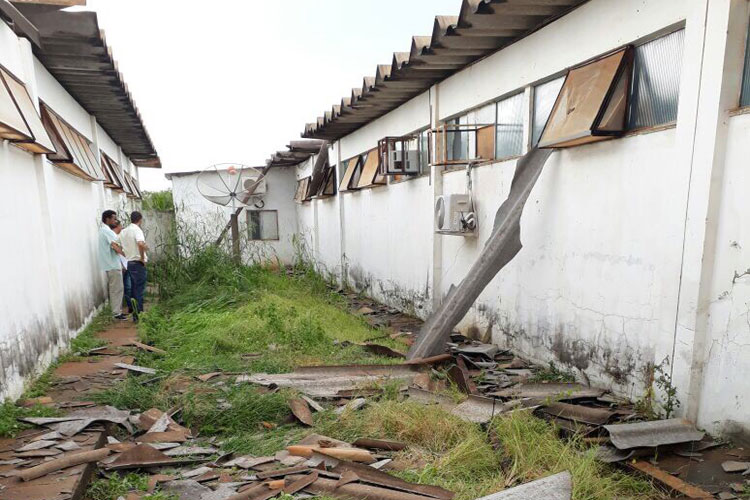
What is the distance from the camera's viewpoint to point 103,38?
627cm

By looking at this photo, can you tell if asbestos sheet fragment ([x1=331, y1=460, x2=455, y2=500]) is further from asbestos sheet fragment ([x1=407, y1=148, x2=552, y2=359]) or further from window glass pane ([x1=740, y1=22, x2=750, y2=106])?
window glass pane ([x1=740, y1=22, x2=750, y2=106])

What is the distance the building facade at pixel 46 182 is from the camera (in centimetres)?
478

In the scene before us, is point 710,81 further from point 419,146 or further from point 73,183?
point 73,183

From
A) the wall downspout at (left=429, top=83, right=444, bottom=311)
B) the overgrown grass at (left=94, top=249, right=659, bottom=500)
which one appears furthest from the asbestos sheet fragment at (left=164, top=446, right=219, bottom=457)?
the wall downspout at (left=429, top=83, right=444, bottom=311)

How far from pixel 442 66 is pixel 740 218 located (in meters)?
4.75

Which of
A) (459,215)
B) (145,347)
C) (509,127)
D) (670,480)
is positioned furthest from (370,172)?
(670,480)

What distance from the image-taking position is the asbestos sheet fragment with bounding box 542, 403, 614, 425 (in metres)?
3.94

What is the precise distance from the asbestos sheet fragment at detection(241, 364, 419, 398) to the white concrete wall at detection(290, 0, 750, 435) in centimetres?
177

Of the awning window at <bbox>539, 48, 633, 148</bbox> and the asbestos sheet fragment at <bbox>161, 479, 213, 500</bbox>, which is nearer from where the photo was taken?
the asbestos sheet fragment at <bbox>161, 479, 213, 500</bbox>

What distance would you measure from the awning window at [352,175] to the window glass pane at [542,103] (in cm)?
664

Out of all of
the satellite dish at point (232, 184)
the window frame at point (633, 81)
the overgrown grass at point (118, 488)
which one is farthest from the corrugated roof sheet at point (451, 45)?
the satellite dish at point (232, 184)

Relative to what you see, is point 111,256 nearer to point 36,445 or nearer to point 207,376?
point 207,376

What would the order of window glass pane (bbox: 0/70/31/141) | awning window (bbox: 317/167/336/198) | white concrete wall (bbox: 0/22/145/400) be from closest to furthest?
window glass pane (bbox: 0/70/31/141)
white concrete wall (bbox: 0/22/145/400)
awning window (bbox: 317/167/336/198)

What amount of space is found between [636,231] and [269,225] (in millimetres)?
16270
